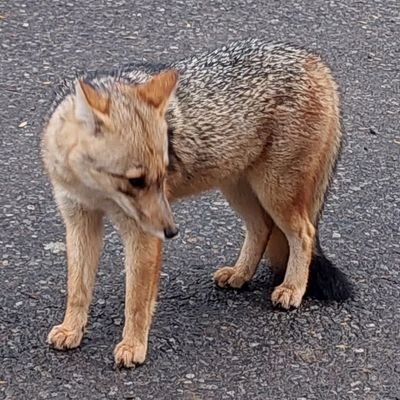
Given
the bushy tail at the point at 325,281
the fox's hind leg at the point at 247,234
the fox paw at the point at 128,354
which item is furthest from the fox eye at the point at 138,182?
the bushy tail at the point at 325,281

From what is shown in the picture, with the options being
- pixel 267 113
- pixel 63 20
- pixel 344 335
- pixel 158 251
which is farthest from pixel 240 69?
pixel 63 20

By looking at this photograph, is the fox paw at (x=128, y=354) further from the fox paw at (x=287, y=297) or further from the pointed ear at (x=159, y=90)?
the pointed ear at (x=159, y=90)

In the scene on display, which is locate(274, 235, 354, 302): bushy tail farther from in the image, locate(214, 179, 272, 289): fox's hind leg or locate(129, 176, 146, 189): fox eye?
locate(129, 176, 146, 189): fox eye

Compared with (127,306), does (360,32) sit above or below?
below

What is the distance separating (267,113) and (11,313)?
137cm

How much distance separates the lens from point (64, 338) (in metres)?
4.68

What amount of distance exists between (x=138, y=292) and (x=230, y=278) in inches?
27.9

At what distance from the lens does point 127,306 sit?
461cm

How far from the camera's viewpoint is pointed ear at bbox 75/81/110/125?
13.4 feet

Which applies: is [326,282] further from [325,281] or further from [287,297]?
[287,297]

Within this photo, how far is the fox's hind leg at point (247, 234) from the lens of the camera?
202 inches

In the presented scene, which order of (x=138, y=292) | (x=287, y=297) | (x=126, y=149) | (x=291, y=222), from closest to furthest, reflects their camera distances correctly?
(x=126, y=149) → (x=138, y=292) → (x=291, y=222) → (x=287, y=297)

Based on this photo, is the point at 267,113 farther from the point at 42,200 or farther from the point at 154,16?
the point at 154,16

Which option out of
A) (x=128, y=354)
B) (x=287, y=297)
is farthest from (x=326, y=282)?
(x=128, y=354)
